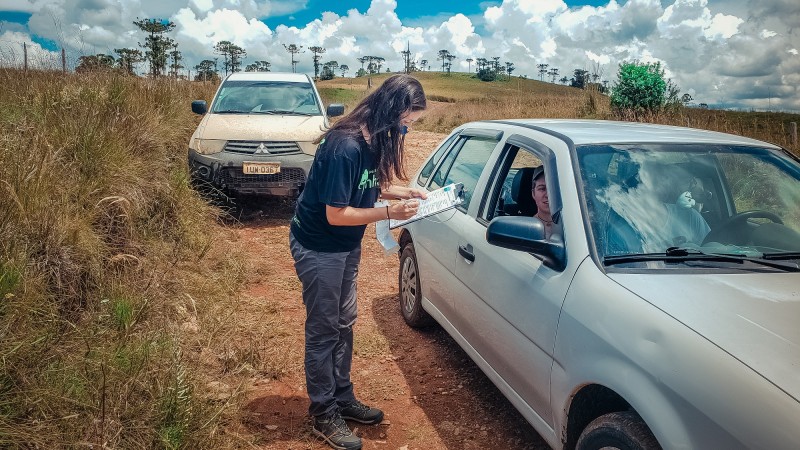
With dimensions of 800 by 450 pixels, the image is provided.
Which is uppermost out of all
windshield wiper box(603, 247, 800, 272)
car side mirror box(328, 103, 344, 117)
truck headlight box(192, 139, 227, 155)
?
car side mirror box(328, 103, 344, 117)

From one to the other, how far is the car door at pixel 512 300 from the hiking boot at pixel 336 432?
0.85 meters

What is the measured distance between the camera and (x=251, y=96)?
9.25 metres

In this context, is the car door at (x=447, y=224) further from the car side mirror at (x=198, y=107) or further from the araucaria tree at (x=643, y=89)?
the araucaria tree at (x=643, y=89)

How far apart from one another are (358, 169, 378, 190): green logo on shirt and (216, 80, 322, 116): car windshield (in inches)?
251

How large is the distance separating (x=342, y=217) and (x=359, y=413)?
1356 mm

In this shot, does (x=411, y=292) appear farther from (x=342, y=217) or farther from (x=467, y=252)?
(x=342, y=217)

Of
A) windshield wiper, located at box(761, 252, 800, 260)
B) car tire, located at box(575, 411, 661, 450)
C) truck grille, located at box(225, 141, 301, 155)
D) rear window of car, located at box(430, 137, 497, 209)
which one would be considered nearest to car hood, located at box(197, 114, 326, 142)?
truck grille, located at box(225, 141, 301, 155)

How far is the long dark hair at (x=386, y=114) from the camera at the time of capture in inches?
109

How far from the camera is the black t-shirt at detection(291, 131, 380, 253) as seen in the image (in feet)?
8.92

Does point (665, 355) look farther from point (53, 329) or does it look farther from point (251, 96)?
point (251, 96)

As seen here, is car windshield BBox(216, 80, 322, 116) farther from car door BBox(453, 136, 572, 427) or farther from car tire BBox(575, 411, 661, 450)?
car tire BBox(575, 411, 661, 450)

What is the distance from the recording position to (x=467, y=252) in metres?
3.47

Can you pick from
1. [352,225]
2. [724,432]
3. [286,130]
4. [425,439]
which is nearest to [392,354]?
[425,439]

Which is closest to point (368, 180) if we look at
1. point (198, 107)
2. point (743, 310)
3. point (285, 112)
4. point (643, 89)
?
point (743, 310)
